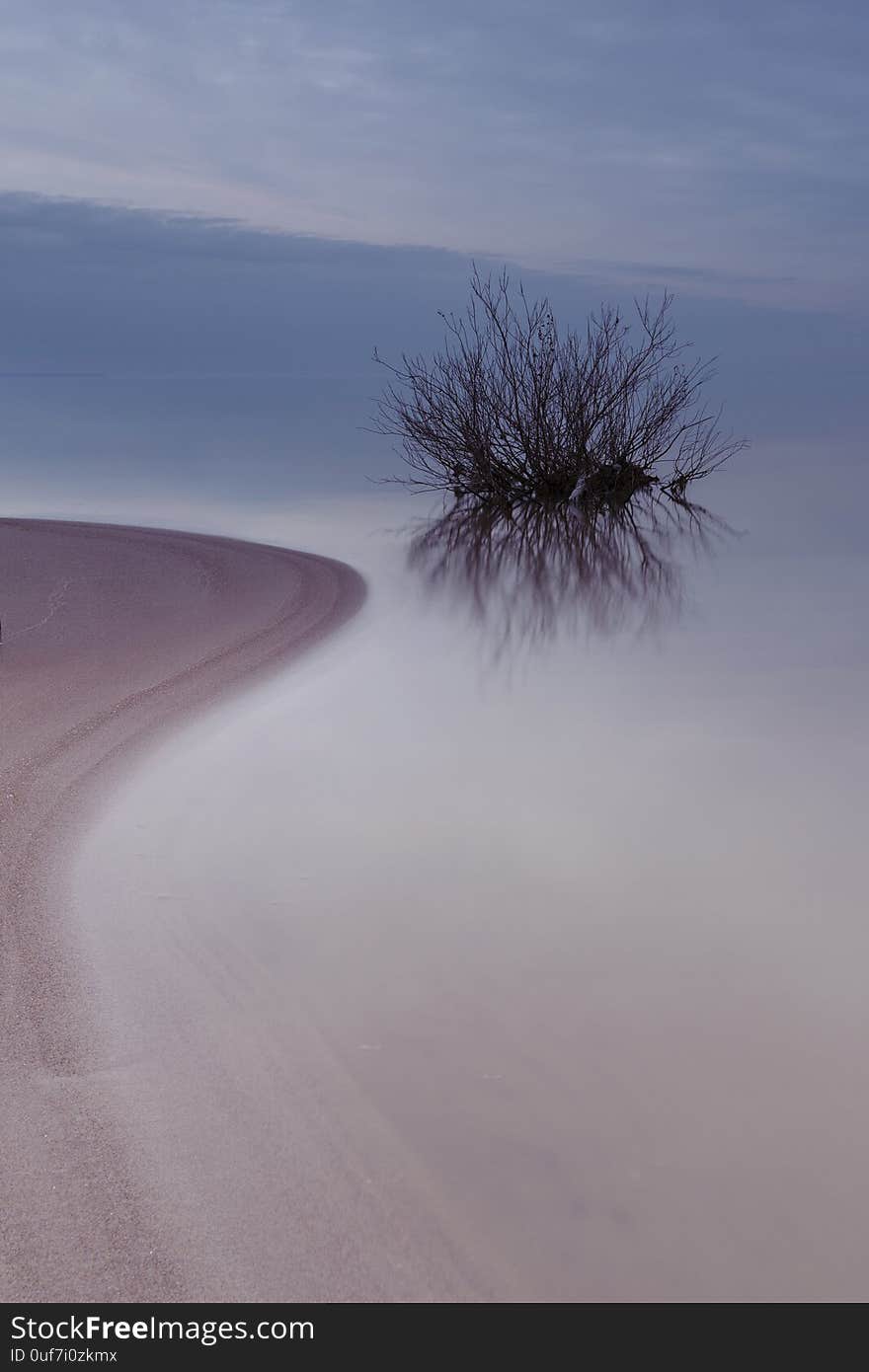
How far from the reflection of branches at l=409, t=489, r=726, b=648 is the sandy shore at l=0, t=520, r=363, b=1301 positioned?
99 centimetres

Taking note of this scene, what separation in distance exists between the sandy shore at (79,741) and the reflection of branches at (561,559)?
99cm

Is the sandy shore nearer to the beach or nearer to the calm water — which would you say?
the beach

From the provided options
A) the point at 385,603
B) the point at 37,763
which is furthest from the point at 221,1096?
the point at 385,603

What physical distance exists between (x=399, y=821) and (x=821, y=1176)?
77.7 inches

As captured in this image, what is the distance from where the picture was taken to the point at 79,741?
4602mm

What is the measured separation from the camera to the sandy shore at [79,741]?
2.13 metres

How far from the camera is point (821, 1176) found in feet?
7.73

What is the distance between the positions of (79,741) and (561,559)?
5699mm

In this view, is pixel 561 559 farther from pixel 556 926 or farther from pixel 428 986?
pixel 428 986

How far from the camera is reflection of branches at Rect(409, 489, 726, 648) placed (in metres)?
7.81

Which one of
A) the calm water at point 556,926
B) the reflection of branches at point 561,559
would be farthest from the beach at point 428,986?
the reflection of branches at point 561,559

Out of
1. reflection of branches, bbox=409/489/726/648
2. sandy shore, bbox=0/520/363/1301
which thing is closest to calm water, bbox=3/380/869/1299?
sandy shore, bbox=0/520/363/1301

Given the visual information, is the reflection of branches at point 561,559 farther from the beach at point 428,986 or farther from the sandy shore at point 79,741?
the beach at point 428,986
